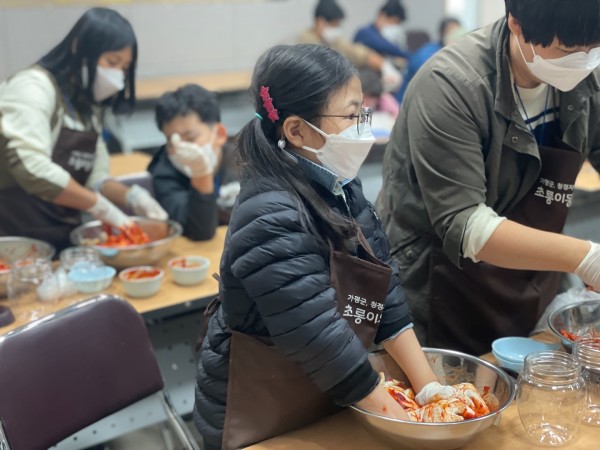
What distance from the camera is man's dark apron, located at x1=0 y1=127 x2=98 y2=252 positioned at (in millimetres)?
2518

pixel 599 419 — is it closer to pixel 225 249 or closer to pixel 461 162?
pixel 461 162

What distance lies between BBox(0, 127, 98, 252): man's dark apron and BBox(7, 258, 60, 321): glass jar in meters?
0.41

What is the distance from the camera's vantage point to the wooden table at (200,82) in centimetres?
501

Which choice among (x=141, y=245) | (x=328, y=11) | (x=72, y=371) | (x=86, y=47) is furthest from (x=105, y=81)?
(x=328, y=11)

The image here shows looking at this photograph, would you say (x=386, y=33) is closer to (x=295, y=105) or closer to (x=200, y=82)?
(x=200, y=82)

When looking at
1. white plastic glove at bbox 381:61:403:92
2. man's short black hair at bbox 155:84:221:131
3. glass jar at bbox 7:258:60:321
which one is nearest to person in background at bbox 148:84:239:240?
man's short black hair at bbox 155:84:221:131

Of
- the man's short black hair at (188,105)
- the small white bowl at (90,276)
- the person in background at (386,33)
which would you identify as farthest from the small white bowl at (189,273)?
the person in background at (386,33)

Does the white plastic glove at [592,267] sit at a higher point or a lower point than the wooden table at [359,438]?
higher

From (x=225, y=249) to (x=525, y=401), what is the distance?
0.65 metres

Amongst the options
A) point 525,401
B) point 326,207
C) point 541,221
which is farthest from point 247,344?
point 541,221

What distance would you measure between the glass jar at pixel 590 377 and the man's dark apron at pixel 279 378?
446 mm

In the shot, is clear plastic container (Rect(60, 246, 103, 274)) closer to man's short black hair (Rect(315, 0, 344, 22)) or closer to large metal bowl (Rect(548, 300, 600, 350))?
large metal bowl (Rect(548, 300, 600, 350))

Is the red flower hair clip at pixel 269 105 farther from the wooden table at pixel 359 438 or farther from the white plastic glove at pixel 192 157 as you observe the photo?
the white plastic glove at pixel 192 157

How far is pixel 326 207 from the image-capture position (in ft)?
4.37
